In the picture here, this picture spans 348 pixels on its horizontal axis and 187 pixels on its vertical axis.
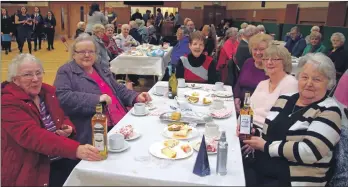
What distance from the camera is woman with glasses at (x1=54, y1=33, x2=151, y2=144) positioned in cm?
204

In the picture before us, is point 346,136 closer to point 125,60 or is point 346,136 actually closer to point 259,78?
point 259,78

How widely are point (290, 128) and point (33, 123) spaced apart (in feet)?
4.09

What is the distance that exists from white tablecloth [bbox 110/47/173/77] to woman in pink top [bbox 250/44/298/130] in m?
3.08

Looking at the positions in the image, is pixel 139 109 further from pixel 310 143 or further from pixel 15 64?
pixel 310 143

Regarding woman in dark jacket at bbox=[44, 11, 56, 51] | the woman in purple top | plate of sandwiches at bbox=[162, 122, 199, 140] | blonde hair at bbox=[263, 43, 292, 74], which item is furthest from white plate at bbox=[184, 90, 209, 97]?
woman in dark jacket at bbox=[44, 11, 56, 51]

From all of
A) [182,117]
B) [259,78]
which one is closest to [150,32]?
[259,78]

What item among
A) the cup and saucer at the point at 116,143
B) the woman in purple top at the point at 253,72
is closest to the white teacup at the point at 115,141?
the cup and saucer at the point at 116,143

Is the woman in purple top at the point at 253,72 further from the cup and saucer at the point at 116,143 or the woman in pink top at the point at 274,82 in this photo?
the cup and saucer at the point at 116,143

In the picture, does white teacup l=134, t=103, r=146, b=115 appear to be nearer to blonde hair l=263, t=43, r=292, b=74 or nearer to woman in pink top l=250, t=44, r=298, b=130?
woman in pink top l=250, t=44, r=298, b=130

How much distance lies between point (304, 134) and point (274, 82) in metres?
0.73

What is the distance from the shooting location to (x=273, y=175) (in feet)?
5.29

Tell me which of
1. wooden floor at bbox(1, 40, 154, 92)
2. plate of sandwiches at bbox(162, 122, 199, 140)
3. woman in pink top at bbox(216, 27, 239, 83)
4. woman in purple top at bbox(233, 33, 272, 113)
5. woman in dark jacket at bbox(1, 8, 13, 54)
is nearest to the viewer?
plate of sandwiches at bbox(162, 122, 199, 140)

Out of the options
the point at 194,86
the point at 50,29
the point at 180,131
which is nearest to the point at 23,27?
the point at 50,29

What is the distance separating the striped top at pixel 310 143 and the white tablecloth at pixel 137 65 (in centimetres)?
368
